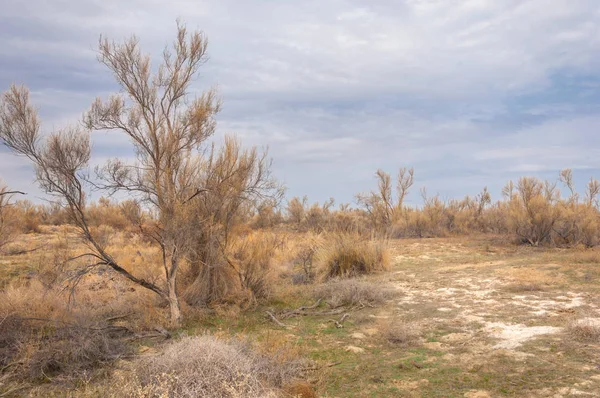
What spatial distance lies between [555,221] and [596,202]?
25.6 ft

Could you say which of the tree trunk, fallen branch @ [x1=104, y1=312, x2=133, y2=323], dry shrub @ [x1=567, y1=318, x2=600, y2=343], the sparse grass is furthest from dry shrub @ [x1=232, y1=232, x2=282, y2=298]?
dry shrub @ [x1=567, y1=318, x2=600, y2=343]

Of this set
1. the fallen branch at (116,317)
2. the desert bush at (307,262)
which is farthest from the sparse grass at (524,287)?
the fallen branch at (116,317)

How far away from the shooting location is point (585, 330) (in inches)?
265

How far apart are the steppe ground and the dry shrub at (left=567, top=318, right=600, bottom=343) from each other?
0.05 ft

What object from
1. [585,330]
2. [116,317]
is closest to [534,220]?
[585,330]

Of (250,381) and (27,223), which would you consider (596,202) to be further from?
(27,223)

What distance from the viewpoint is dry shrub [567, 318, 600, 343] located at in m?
6.63

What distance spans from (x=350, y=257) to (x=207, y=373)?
31.0ft

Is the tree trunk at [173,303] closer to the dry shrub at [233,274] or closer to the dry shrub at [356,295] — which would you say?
the dry shrub at [233,274]

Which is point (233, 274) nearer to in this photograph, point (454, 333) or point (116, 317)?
point (116, 317)

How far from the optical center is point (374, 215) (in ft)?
98.6

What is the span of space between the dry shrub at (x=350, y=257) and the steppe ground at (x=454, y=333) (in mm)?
842

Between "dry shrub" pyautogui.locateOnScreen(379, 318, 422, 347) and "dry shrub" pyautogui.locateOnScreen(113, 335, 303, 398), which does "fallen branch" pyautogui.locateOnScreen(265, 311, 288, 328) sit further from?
"dry shrub" pyautogui.locateOnScreen(113, 335, 303, 398)

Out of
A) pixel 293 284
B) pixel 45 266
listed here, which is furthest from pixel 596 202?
pixel 45 266
